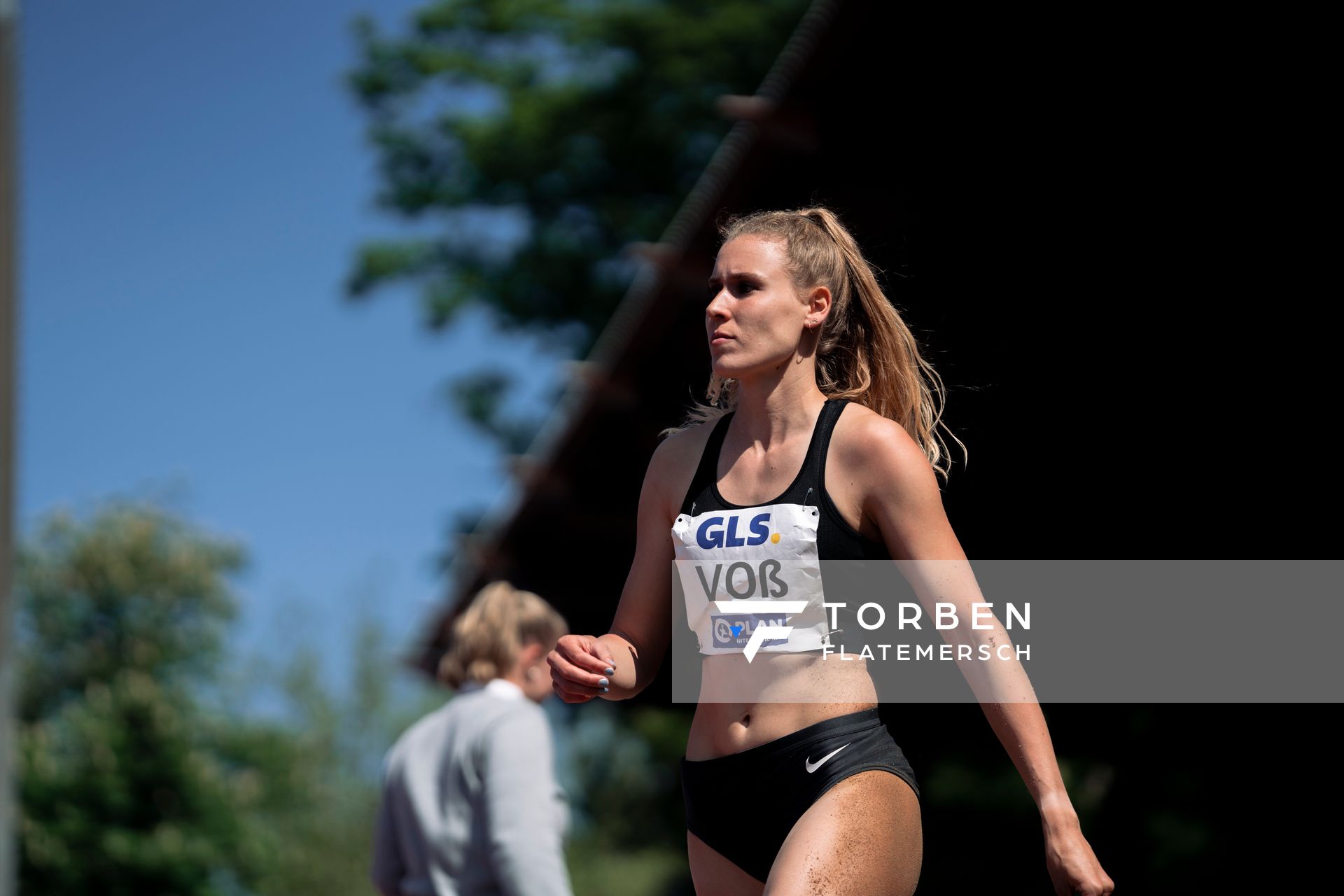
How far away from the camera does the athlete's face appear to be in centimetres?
278

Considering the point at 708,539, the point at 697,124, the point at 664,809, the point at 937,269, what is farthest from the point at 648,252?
the point at 697,124

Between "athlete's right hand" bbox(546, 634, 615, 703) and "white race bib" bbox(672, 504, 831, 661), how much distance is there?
0.79 ft

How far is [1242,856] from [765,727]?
17.5 feet

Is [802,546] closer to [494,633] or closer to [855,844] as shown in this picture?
[855,844]

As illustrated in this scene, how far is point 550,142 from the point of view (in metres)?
20.6

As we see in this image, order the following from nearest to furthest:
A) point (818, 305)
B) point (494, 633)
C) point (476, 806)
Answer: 1. point (818, 305)
2. point (476, 806)
3. point (494, 633)

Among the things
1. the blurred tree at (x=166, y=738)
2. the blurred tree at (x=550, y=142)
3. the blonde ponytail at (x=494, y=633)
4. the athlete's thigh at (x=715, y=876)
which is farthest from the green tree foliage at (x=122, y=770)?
the athlete's thigh at (x=715, y=876)

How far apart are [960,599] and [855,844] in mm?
469

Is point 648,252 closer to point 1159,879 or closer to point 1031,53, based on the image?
point 1031,53

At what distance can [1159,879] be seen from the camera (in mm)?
7609

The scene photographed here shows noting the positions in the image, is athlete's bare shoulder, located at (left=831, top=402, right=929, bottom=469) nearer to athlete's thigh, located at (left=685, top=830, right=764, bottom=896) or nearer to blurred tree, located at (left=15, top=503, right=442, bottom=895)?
athlete's thigh, located at (left=685, top=830, right=764, bottom=896)

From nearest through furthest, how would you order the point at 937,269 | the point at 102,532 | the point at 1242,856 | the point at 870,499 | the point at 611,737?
the point at 870,499
the point at 937,269
the point at 1242,856
the point at 611,737
the point at 102,532

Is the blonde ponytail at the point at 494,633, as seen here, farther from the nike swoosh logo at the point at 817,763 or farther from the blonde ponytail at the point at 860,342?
the nike swoosh logo at the point at 817,763

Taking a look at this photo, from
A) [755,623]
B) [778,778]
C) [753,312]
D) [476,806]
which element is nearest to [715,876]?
[778,778]
